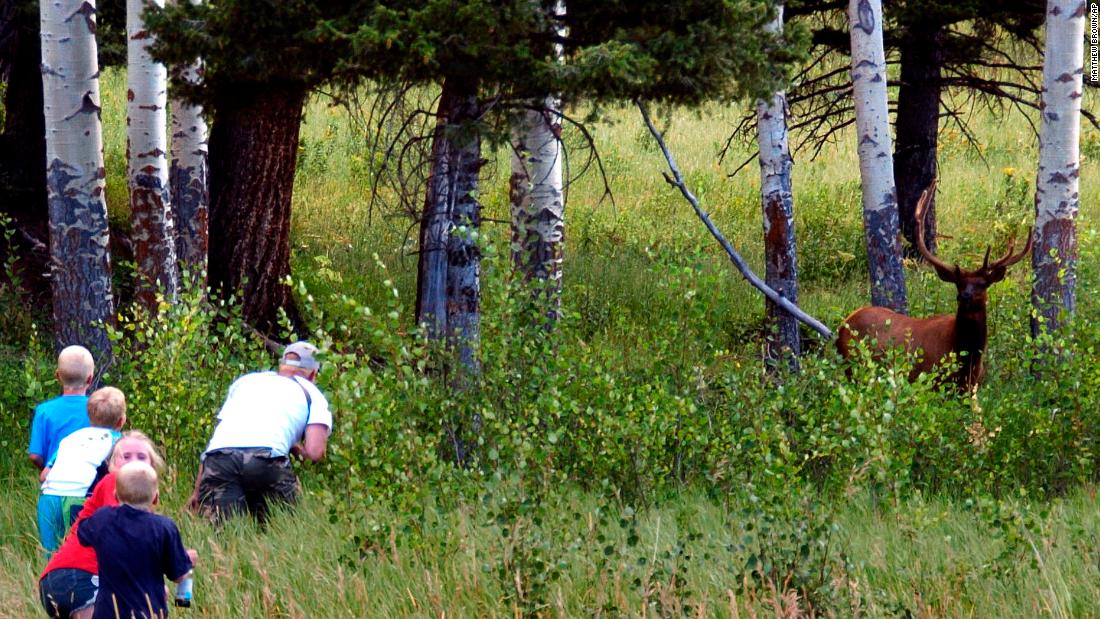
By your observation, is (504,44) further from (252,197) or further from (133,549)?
(252,197)

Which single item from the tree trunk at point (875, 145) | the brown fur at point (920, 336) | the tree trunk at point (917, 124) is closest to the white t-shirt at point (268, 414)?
the brown fur at point (920, 336)

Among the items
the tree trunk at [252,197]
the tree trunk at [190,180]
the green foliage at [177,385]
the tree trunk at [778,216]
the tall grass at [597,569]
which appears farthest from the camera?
the tree trunk at [252,197]

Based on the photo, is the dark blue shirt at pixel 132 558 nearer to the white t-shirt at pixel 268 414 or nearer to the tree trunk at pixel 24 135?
the white t-shirt at pixel 268 414

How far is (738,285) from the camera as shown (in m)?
14.2

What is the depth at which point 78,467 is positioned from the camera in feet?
18.9

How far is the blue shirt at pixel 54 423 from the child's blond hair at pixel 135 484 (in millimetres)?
1518

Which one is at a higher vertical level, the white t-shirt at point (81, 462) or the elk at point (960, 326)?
the elk at point (960, 326)

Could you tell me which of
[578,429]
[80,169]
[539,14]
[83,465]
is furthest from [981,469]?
[80,169]

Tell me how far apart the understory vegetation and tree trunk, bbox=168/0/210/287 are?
2.71 feet

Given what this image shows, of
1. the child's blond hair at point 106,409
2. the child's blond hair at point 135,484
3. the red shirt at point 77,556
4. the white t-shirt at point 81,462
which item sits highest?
the child's blond hair at point 106,409

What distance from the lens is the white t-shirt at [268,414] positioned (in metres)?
6.43

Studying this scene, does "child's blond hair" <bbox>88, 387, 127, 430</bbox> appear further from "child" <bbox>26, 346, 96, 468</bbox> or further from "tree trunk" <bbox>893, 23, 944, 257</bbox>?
"tree trunk" <bbox>893, 23, 944, 257</bbox>

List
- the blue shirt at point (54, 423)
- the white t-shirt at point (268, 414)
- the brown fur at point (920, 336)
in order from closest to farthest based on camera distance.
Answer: the blue shirt at point (54, 423) → the white t-shirt at point (268, 414) → the brown fur at point (920, 336)

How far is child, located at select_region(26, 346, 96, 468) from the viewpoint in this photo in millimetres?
6137
